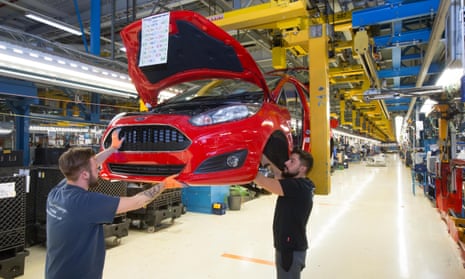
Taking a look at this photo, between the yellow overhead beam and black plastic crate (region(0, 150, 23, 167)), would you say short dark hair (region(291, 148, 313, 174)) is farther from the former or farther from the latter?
black plastic crate (region(0, 150, 23, 167))

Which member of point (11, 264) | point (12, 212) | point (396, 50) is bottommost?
point (11, 264)

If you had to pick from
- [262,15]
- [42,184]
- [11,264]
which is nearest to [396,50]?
[262,15]

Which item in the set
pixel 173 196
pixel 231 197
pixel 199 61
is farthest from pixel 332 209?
pixel 199 61

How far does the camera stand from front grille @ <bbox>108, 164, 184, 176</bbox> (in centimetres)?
179

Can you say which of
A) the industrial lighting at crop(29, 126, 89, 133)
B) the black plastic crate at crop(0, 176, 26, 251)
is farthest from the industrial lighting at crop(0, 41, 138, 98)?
the industrial lighting at crop(29, 126, 89, 133)

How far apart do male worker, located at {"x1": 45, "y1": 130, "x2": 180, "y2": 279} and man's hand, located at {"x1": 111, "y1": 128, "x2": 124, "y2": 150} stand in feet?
0.79

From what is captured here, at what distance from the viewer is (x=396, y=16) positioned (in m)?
3.58

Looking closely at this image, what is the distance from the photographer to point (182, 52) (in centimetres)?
208

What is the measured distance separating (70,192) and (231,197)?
512cm

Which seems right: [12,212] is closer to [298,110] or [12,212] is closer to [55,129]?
[298,110]

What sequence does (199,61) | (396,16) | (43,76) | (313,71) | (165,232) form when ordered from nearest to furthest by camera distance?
(199,61)
(313,71)
(43,76)
(396,16)
(165,232)

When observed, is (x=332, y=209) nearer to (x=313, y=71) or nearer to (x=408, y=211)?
(x=408, y=211)

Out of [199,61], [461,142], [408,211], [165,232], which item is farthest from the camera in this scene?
[461,142]

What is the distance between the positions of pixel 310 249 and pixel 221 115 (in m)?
3.09
